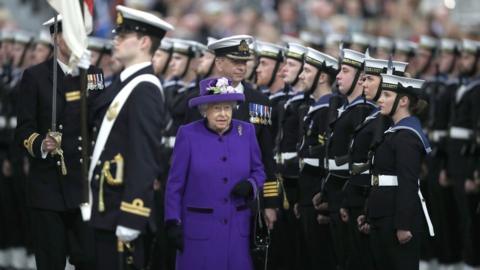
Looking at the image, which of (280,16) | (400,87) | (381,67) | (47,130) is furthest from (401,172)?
(280,16)

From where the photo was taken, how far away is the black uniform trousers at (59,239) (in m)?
11.9

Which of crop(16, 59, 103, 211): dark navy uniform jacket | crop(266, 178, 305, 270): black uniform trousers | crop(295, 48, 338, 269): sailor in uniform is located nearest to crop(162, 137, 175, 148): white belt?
crop(266, 178, 305, 270): black uniform trousers

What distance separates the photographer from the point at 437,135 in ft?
57.8

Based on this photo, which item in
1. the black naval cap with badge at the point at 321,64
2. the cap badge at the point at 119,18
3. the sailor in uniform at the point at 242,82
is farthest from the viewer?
the black naval cap with badge at the point at 321,64

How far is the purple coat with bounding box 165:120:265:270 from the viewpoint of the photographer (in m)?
11.6

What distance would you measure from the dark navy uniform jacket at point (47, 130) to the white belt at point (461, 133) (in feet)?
20.4

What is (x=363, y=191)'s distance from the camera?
12.9 m

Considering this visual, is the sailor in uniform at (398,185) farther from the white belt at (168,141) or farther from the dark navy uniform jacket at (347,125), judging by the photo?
the white belt at (168,141)

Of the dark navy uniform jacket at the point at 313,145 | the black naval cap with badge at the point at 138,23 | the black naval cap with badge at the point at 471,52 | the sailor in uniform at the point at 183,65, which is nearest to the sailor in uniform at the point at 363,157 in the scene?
the dark navy uniform jacket at the point at 313,145

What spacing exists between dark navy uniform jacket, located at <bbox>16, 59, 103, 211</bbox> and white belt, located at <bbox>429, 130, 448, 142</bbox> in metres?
6.53

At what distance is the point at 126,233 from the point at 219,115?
2091 millimetres

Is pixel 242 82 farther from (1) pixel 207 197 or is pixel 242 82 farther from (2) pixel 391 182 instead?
(1) pixel 207 197

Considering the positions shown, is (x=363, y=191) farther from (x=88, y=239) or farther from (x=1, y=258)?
(x=1, y=258)

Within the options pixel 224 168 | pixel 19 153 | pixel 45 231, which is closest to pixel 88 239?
pixel 45 231
